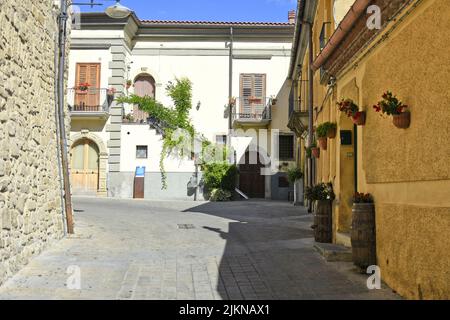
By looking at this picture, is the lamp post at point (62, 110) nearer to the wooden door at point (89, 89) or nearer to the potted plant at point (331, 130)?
the potted plant at point (331, 130)

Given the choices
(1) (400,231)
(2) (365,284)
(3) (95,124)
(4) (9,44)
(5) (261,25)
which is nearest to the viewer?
(1) (400,231)

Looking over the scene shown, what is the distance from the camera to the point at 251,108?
23.1 metres

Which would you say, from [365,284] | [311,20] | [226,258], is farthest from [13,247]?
[311,20]

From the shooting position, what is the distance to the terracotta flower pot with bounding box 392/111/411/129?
15.4 feet

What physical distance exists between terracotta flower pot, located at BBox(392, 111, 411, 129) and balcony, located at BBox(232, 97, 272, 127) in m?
17.9

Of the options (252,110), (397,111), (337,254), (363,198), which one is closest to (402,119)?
(397,111)

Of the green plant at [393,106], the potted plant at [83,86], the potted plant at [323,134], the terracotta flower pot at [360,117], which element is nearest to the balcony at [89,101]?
the potted plant at [83,86]

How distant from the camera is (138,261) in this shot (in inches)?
268

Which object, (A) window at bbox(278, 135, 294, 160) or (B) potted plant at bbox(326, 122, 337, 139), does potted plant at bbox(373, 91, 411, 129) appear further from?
(A) window at bbox(278, 135, 294, 160)

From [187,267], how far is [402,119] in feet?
11.7

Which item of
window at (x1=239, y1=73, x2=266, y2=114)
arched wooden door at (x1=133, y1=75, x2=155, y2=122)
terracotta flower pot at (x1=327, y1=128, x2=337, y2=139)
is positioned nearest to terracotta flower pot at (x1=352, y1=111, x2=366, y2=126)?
terracotta flower pot at (x1=327, y1=128, x2=337, y2=139)

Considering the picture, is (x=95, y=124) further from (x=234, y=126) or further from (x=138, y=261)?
(x=138, y=261)
